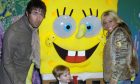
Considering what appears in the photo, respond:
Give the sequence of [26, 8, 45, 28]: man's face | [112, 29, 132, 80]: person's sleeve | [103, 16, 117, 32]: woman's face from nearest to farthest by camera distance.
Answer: [26, 8, 45, 28]: man's face, [112, 29, 132, 80]: person's sleeve, [103, 16, 117, 32]: woman's face

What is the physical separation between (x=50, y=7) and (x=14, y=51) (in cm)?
103

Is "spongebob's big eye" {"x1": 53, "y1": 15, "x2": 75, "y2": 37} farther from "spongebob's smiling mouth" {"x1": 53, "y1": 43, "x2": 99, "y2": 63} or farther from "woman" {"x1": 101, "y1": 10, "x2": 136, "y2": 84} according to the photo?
"woman" {"x1": 101, "y1": 10, "x2": 136, "y2": 84}

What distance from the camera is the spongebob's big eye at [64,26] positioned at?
339cm

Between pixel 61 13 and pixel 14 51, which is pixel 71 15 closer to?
pixel 61 13

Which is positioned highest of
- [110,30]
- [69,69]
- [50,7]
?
[50,7]

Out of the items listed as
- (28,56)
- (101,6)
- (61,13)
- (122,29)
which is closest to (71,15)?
(61,13)

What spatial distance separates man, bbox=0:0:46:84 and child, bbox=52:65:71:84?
61 cm

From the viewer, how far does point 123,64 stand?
2.98 m

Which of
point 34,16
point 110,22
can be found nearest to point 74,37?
point 110,22

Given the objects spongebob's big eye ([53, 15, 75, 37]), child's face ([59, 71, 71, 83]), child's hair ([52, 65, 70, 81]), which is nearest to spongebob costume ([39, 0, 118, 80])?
spongebob's big eye ([53, 15, 75, 37])

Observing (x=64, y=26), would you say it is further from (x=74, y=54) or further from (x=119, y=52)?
(x=119, y=52)

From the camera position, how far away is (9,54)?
2398mm

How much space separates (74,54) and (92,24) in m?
0.39

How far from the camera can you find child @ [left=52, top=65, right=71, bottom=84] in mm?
3191
